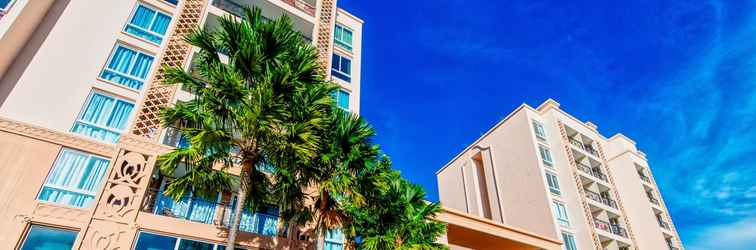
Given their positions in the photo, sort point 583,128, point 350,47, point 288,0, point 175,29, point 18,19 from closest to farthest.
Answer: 1. point 18,19
2. point 175,29
3. point 288,0
4. point 350,47
5. point 583,128

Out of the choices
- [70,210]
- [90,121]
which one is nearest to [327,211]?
[70,210]

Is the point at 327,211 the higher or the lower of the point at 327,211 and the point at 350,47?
the lower

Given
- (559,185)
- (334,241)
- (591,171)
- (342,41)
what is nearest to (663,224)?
(591,171)

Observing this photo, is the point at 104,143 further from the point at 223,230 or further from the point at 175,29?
the point at 175,29

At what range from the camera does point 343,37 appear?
75.3 ft

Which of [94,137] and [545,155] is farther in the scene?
[545,155]

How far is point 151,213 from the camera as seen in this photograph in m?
11.7

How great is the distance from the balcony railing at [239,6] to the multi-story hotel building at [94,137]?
10.9 feet

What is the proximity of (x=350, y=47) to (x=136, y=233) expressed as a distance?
49.2 feet

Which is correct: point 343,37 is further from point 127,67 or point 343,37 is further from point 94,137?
point 94,137

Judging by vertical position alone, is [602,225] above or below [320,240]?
above

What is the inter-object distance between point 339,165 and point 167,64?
860cm

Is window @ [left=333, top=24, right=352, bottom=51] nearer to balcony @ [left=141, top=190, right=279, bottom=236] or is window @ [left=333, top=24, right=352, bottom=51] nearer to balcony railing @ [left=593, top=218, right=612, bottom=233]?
balcony @ [left=141, top=190, right=279, bottom=236]

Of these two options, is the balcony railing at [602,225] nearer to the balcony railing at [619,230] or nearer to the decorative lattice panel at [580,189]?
the decorative lattice panel at [580,189]
